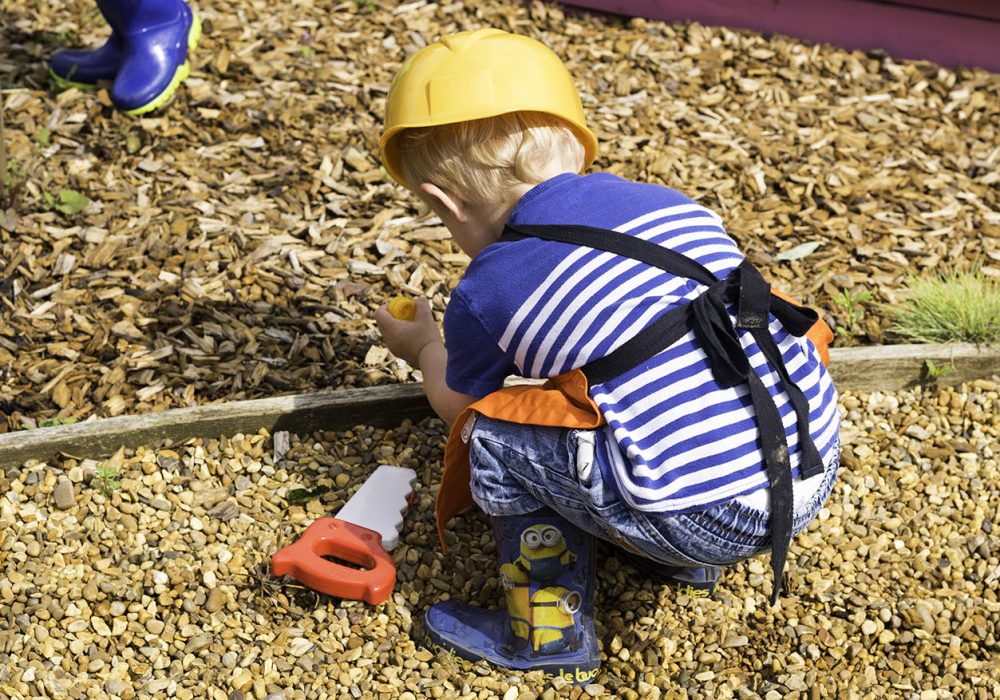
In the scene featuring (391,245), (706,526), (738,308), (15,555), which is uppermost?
(738,308)

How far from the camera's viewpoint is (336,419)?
3.11m

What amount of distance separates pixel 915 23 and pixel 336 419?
3.12 m

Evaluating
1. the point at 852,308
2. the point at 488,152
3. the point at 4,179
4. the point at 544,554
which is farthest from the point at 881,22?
the point at 4,179

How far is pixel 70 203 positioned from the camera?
3.72 metres

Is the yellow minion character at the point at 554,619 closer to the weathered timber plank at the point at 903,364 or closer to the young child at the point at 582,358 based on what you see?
the young child at the point at 582,358

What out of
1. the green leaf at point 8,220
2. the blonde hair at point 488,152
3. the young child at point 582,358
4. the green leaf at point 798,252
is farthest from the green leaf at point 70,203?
the green leaf at point 798,252

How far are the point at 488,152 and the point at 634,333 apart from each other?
1.70ft

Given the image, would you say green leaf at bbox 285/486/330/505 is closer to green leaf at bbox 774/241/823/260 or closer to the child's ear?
the child's ear

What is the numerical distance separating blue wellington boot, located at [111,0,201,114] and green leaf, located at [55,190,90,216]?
0.47 m

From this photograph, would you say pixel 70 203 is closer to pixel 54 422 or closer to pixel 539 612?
pixel 54 422

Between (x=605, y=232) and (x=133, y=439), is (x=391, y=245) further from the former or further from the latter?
(x=605, y=232)

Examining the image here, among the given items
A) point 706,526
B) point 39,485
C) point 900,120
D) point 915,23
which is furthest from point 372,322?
point 915,23

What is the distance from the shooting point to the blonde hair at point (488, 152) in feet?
7.68

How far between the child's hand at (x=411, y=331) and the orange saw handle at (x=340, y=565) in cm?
46
